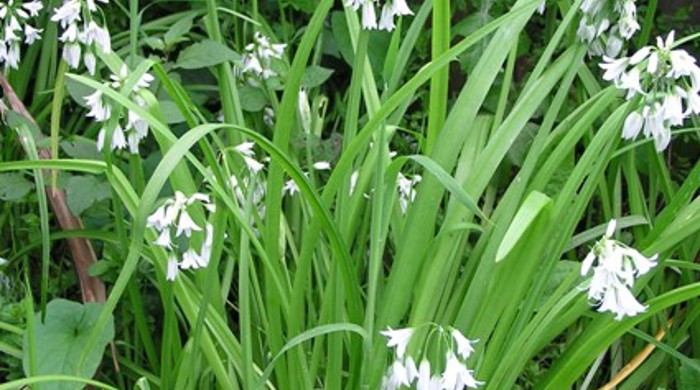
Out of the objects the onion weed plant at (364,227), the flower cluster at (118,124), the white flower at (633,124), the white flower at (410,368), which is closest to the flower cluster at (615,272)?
the onion weed plant at (364,227)

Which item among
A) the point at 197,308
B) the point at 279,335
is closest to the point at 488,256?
the point at 279,335

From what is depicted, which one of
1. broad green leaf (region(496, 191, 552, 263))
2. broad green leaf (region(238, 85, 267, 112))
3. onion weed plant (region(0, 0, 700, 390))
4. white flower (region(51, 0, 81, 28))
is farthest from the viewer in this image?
broad green leaf (region(238, 85, 267, 112))

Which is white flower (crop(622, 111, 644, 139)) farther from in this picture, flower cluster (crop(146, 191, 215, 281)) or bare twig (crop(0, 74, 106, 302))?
bare twig (crop(0, 74, 106, 302))

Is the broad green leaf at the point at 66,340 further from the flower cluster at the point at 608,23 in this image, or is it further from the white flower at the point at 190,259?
the flower cluster at the point at 608,23

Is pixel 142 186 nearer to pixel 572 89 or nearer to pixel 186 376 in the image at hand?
pixel 186 376

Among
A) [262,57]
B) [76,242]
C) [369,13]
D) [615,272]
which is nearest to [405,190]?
[369,13]

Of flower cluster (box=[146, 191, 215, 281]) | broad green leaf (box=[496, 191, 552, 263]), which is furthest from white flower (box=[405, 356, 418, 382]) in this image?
flower cluster (box=[146, 191, 215, 281])
